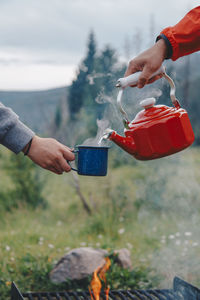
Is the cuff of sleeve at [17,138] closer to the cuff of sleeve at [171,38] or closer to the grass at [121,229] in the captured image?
the cuff of sleeve at [171,38]

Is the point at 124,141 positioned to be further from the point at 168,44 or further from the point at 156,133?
the point at 168,44

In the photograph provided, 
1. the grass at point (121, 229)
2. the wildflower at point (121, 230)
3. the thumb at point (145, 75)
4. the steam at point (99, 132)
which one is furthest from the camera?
the wildflower at point (121, 230)

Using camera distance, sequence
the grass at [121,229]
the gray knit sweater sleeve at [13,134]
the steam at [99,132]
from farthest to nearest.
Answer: the grass at [121,229], the steam at [99,132], the gray knit sweater sleeve at [13,134]

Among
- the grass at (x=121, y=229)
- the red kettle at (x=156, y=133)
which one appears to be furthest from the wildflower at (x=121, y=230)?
the red kettle at (x=156, y=133)

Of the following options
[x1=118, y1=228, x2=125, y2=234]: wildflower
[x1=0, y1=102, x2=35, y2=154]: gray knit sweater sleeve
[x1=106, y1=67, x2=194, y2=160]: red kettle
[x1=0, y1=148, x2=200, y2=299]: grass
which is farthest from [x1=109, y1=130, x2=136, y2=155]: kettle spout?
[x1=118, y1=228, x2=125, y2=234]: wildflower

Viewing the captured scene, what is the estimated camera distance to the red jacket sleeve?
1821mm

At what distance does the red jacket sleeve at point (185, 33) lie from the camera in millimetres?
1821

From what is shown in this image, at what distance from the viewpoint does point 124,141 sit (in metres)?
1.80

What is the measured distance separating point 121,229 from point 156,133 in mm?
2742

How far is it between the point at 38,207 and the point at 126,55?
23.8 ft

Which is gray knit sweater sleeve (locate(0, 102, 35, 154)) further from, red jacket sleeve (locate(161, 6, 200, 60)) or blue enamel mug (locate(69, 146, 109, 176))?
red jacket sleeve (locate(161, 6, 200, 60))

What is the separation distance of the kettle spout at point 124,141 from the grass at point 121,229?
5.10 feet

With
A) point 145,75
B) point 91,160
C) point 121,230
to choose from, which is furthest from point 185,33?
point 121,230

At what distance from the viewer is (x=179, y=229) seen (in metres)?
4.30
